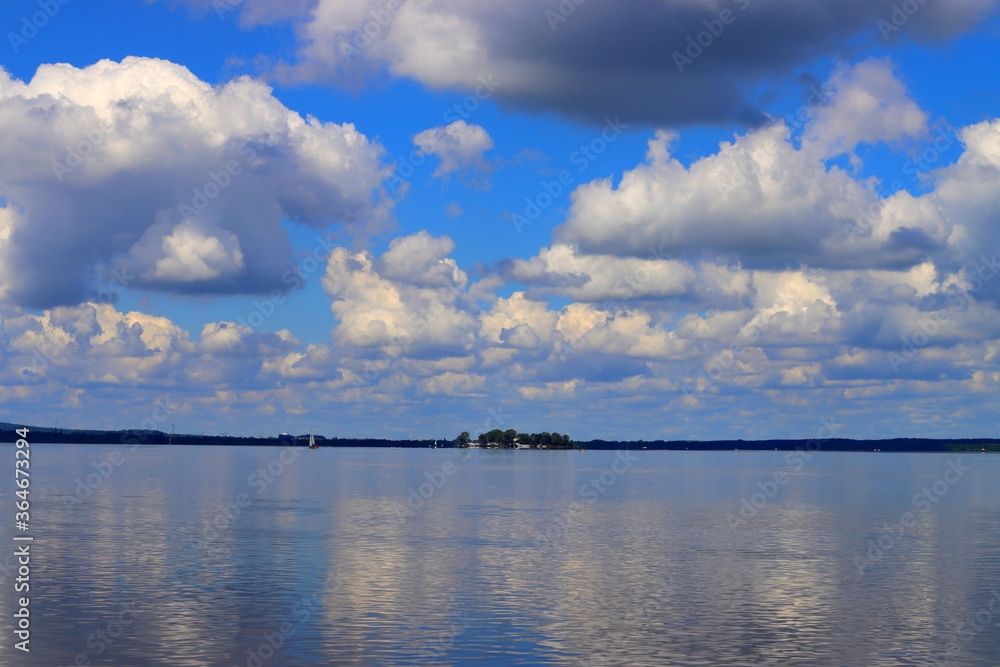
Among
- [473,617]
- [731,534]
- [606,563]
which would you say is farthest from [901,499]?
[473,617]

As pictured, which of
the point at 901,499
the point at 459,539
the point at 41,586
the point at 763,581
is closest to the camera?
the point at 41,586

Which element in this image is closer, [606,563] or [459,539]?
[606,563]

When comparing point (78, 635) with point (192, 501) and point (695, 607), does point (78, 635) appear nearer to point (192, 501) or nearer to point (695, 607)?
point (695, 607)

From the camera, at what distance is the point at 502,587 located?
57562 millimetres

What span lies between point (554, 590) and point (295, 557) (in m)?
21.8

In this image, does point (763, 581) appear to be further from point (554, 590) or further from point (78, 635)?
point (78, 635)

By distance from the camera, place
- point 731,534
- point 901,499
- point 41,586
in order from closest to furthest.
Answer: point 41,586 < point 731,534 < point 901,499

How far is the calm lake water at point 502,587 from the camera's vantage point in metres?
42.2

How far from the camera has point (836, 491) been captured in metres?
165

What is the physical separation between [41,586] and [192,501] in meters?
69.1

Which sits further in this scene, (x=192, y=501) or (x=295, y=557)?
(x=192, y=501)

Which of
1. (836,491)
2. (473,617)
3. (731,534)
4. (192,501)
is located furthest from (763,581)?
(836,491)

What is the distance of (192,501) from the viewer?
403 ft

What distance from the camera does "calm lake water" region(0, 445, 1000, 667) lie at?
4222cm
